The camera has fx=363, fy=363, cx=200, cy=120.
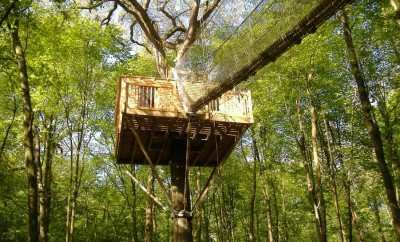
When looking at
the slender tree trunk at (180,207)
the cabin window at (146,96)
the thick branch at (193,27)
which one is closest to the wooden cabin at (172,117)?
the cabin window at (146,96)

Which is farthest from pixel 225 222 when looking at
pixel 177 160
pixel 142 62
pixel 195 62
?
pixel 195 62

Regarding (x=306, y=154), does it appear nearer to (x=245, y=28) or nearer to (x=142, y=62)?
(x=142, y=62)

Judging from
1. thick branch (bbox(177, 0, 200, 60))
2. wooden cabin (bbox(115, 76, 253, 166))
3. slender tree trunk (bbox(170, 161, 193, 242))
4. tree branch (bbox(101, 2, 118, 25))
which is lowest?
slender tree trunk (bbox(170, 161, 193, 242))

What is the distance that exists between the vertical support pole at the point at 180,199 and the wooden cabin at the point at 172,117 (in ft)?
0.08

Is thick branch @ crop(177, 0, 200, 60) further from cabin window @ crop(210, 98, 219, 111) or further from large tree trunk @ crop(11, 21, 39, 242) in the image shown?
large tree trunk @ crop(11, 21, 39, 242)

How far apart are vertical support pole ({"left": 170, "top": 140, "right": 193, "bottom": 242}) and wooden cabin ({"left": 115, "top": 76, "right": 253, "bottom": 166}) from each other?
0.08 ft

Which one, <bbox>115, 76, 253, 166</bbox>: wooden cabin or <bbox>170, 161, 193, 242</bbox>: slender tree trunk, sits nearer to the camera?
<bbox>115, 76, 253, 166</bbox>: wooden cabin

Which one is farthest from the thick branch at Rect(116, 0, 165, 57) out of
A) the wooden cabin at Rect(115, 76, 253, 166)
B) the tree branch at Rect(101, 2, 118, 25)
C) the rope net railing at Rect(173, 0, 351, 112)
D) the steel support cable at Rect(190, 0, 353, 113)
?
the steel support cable at Rect(190, 0, 353, 113)

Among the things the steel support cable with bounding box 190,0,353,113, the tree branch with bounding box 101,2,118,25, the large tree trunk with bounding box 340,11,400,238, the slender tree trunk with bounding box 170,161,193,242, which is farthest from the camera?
the tree branch with bounding box 101,2,118,25

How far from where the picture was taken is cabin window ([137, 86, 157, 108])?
788 centimetres

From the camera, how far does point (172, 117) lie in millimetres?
7852

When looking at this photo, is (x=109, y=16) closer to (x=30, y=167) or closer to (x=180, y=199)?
(x=30, y=167)

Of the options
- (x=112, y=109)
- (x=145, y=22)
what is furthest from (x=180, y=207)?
(x=112, y=109)

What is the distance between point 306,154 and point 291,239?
14484 mm
